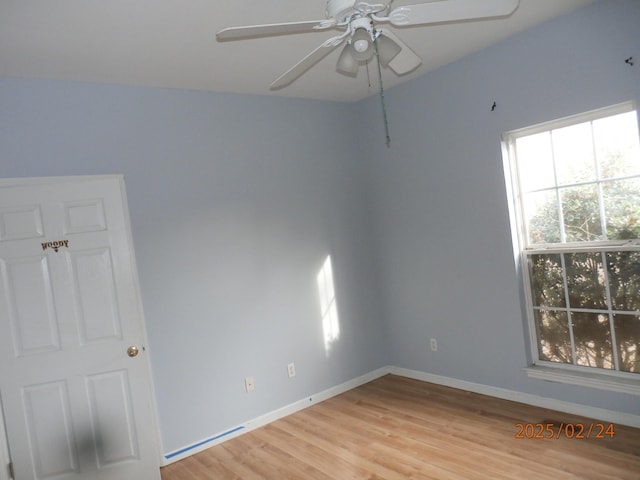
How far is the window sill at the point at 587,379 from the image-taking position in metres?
2.95

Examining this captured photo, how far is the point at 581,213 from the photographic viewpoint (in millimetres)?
3158

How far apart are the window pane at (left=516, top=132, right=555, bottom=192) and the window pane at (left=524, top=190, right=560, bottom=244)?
0.07 metres

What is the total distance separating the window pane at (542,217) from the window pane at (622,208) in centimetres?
33

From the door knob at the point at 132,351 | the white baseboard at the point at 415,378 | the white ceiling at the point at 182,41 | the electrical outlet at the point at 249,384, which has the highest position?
the white ceiling at the point at 182,41

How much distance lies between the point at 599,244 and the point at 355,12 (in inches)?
94.3

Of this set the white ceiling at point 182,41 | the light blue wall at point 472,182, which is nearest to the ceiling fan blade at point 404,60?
the white ceiling at point 182,41

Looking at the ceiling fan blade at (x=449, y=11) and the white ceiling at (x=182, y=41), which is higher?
the white ceiling at (x=182, y=41)

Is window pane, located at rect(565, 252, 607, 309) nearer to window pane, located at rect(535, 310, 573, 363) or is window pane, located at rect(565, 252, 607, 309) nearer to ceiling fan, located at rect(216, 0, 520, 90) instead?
window pane, located at rect(535, 310, 573, 363)

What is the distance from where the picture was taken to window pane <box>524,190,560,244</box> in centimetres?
331

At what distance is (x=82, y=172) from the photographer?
3.05 m

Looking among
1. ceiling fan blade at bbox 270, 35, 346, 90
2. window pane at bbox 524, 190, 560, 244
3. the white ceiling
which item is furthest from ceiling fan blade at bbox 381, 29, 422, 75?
window pane at bbox 524, 190, 560, 244

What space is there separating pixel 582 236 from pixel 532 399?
123 centimetres

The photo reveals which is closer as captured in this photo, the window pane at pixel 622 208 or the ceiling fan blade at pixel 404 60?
the ceiling fan blade at pixel 404 60
